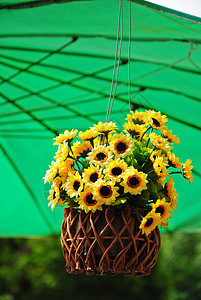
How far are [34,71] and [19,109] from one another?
31 cm

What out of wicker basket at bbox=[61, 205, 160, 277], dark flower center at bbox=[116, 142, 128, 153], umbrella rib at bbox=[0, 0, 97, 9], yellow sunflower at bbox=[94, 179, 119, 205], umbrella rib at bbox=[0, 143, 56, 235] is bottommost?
umbrella rib at bbox=[0, 143, 56, 235]

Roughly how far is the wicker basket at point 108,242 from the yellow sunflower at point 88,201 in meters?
0.04

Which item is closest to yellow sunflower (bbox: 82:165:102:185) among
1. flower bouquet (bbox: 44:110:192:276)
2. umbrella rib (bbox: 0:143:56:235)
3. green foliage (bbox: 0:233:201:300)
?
flower bouquet (bbox: 44:110:192:276)

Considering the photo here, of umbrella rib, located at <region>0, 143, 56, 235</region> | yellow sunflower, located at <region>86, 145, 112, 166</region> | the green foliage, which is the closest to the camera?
yellow sunflower, located at <region>86, 145, 112, 166</region>

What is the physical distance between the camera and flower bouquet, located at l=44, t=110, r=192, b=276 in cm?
143

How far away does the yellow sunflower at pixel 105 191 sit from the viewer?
1.40m

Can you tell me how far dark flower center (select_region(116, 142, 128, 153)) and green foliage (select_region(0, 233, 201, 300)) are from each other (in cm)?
1182

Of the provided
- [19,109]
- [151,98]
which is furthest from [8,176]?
[151,98]

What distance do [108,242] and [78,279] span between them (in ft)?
41.2

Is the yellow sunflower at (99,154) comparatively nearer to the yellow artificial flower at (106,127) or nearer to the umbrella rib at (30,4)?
the yellow artificial flower at (106,127)

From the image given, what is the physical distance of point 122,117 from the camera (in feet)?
8.49

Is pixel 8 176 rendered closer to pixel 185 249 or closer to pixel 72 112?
pixel 72 112

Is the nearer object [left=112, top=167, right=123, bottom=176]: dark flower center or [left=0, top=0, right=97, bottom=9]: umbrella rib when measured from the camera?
[left=112, top=167, right=123, bottom=176]: dark flower center

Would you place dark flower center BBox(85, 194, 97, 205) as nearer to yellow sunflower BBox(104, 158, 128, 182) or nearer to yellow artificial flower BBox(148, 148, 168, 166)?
yellow sunflower BBox(104, 158, 128, 182)
